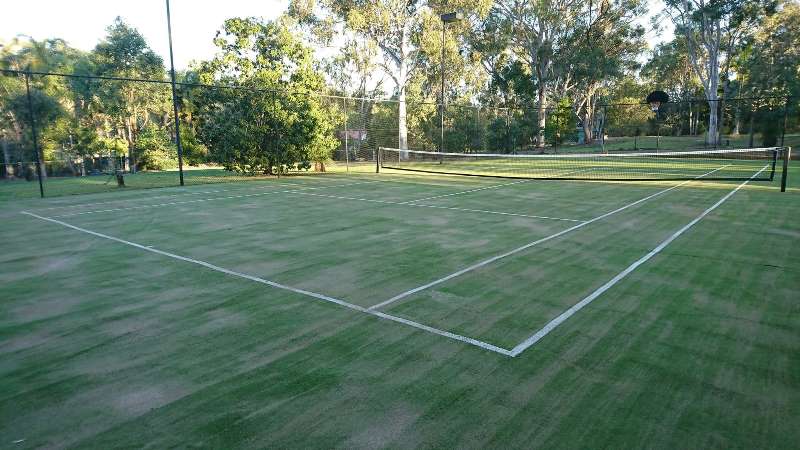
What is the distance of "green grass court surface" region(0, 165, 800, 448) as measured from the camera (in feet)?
12.2

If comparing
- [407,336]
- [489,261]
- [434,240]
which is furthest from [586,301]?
[434,240]

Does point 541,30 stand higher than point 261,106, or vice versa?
point 541,30

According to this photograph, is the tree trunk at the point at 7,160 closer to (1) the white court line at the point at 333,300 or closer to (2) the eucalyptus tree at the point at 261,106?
(2) the eucalyptus tree at the point at 261,106

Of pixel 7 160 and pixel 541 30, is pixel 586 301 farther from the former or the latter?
pixel 541 30

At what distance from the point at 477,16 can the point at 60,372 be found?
4782 centimetres

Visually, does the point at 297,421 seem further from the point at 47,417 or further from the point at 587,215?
the point at 587,215

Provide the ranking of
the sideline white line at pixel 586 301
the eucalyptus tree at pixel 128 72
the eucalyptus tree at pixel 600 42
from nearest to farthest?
1. the sideline white line at pixel 586 301
2. the eucalyptus tree at pixel 128 72
3. the eucalyptus tree at pixel 600 42

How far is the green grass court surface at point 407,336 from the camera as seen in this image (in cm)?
373

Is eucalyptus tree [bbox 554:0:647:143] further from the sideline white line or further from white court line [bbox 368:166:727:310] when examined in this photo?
the sideline white line

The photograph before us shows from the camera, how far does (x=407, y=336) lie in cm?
537

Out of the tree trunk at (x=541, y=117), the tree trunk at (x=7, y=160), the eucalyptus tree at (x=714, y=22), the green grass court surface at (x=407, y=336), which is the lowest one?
the green grass court surface at (x=407, y=336)

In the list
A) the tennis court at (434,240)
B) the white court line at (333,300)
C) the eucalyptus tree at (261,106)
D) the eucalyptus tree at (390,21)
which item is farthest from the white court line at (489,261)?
the eucalyptus tree at (390,21)

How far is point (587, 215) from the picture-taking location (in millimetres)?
12664

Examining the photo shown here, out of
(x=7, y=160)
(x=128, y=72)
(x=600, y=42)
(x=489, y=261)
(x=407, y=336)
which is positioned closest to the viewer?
(x=407, y=336)
